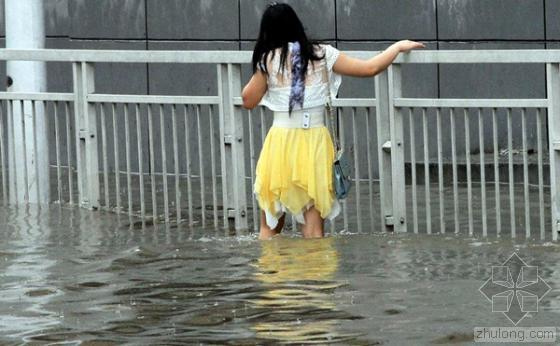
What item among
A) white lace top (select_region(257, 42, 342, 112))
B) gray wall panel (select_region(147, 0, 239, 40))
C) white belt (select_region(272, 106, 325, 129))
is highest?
gray wall panel (select_region(147, 0, 239, 40))

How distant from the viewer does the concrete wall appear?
1453 centimetres

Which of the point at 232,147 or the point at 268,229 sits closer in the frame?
the point at 268,229

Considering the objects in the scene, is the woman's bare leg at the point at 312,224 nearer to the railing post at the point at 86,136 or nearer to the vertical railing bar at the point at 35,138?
the railing post at the point at 86,136

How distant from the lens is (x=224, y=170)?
36.3 feet

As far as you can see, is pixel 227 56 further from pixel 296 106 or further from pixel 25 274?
pixel 25 274

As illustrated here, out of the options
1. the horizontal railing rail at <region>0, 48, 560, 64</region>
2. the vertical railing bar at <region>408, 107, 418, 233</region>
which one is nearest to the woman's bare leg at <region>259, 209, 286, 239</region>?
the vertical railing bar at <region>408, 107, 418, 233</region>

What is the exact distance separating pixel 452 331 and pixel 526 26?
7.64 m

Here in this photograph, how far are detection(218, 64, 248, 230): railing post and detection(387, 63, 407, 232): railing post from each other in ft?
3.81

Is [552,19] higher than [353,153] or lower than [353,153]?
higher

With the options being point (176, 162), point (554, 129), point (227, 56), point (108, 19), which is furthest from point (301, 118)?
point (108, 19)

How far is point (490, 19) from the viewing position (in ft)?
48.0

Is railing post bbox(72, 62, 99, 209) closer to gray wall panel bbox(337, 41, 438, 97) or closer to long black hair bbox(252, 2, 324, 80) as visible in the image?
long black hair bbox(252, 2, 324, 80)

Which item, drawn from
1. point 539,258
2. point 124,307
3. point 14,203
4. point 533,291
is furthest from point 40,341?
point 14,203

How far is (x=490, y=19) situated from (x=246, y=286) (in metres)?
6.69
